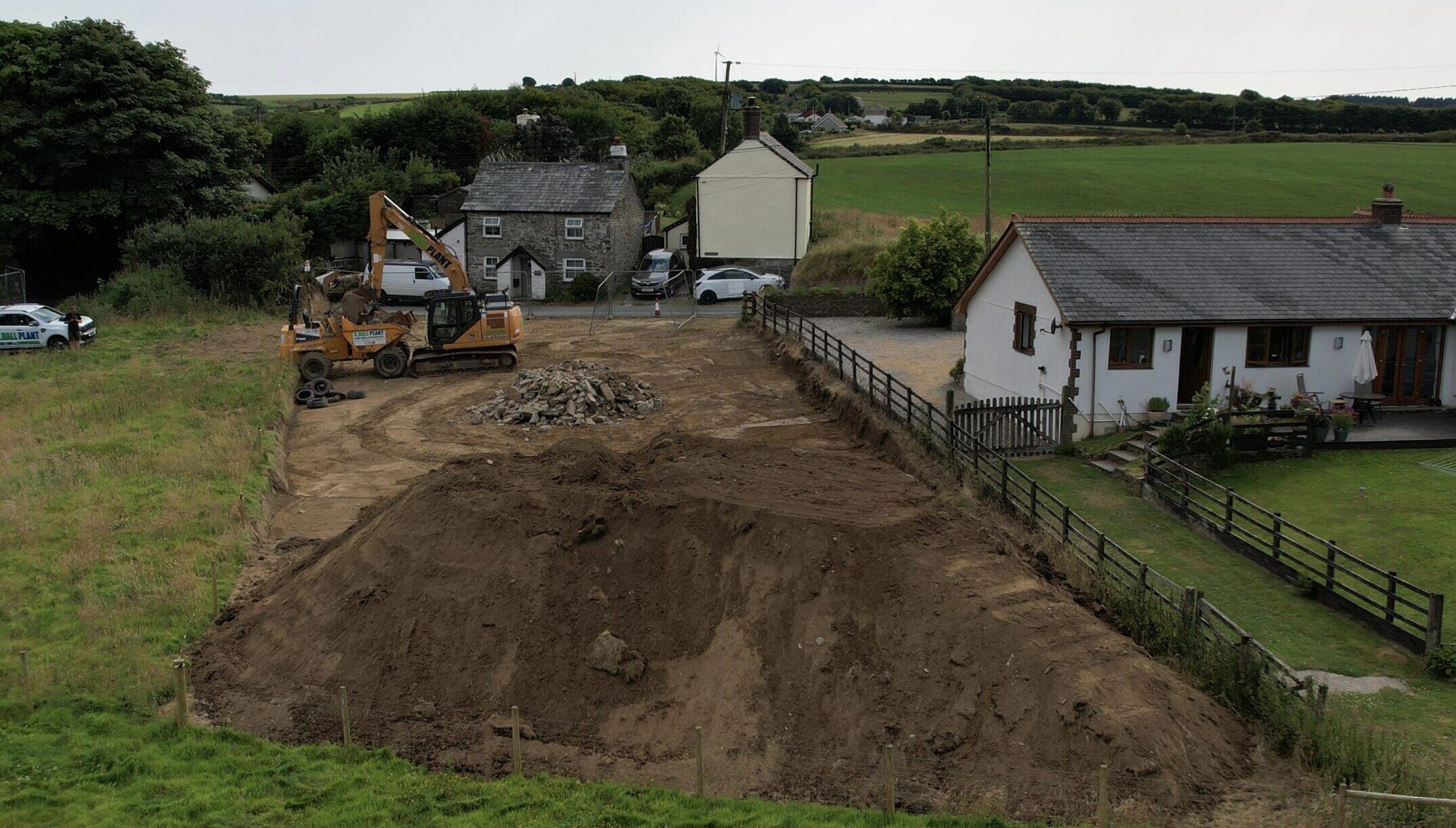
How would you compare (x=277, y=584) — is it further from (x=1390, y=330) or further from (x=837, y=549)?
(x=1390, y=330)

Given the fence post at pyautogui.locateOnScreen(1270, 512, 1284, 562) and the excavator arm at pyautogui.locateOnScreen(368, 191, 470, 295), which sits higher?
the excavator arm at pyautogui.locateOnScreen(368, 191, 470, 295)

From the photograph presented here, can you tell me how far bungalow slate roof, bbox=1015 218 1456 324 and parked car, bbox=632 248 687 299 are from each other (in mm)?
23117

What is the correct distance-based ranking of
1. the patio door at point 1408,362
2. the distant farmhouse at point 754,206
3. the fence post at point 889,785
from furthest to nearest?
1. the distant farmhouse at point 754,206
2. the patio door at point 1408,362
3. the fence post at point 889,785

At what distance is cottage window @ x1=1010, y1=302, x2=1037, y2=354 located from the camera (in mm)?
25906

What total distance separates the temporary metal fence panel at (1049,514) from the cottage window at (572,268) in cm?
1857

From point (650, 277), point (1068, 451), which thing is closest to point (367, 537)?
point (1068, 451)

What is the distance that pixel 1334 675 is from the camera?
45.4ft

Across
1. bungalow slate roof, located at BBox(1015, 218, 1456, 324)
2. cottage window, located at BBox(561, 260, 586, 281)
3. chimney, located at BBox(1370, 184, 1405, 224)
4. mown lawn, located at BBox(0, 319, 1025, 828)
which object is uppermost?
chimney, located at BBox(1370, 184, 1405, 224)

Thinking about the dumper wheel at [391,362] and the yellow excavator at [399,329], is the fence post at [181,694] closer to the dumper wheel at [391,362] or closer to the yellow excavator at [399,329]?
the yellow excavator at [399,329]

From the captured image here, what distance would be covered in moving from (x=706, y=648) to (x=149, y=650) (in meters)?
7.43

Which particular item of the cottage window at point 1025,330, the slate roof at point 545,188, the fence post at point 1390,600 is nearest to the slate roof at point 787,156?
the slate roof at point 545,188

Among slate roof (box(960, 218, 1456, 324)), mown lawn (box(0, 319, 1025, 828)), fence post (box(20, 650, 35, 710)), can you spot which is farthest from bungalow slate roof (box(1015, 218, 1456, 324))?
fence post (box(20, 650, 35, 710))

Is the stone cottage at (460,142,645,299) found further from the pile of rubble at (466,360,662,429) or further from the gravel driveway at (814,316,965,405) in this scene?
the pile of rubble at (466,360,662,429)

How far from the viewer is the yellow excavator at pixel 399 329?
32688mm
